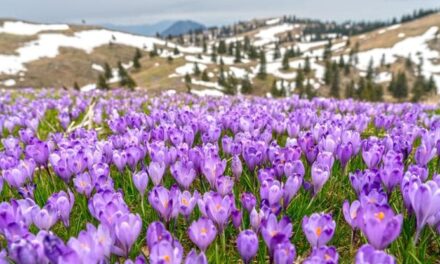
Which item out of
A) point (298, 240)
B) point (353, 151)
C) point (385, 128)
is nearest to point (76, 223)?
point (298, 240)

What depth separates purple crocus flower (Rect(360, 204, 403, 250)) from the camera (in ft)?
6.41

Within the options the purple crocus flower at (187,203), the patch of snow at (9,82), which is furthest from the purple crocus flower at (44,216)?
the patch of snow at (9,82)

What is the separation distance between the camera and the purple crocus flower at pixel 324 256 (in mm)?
1781

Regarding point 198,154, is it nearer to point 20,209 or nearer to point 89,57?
point 20,209

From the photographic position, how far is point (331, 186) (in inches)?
141

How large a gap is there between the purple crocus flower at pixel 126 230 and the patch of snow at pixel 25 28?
7505 inches

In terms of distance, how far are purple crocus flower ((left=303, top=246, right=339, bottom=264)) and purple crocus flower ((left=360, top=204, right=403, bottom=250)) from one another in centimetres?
28

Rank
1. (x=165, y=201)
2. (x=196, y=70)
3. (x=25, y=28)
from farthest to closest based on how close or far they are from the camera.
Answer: (x=25, y=28), (x=196, y=70), (x=165, y=201)

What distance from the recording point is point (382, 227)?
198 cm

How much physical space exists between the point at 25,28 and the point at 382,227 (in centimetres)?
20022

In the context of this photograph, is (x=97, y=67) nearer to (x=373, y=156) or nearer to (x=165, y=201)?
(x=373, y=156)

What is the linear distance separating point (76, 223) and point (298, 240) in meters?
1.51

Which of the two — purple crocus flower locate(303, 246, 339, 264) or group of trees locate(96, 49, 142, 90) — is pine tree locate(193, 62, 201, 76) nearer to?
group of trees locate(96, 49, 142, 90)

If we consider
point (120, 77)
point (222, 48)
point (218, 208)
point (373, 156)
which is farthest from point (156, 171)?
point (222, 48)
